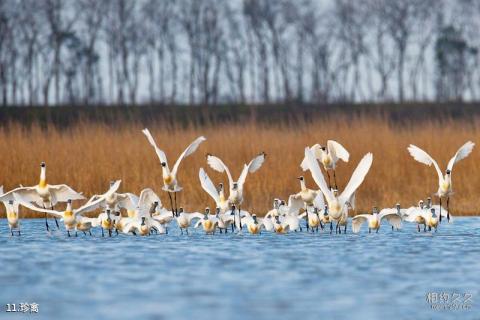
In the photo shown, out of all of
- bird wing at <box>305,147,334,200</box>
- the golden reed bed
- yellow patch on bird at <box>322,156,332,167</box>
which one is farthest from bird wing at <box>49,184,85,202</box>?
the golden reed bed

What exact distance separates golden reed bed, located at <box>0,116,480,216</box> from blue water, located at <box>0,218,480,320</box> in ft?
10.0

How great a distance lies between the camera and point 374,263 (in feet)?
35.8

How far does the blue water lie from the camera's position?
8484 mm

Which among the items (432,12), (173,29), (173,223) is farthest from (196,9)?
(173,223)

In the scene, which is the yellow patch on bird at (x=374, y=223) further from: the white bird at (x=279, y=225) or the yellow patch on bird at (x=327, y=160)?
the yellow patch on bird at (x=327, y=160)

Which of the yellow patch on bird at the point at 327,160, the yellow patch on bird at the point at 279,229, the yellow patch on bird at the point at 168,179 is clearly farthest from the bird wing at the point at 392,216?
the yellow patch on bird at the point at 168,179

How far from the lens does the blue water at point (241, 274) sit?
27.8 ft

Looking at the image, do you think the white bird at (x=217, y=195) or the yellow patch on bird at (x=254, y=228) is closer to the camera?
the yellow patch on bird at (x=254, y=228)

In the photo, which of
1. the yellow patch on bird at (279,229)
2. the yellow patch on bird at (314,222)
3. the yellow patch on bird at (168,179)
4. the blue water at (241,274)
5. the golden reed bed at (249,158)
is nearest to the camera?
the blue water at (241,274)

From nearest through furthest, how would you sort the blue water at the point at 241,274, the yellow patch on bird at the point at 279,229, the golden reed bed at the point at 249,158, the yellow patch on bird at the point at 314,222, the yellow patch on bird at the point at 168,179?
the blue water at the point at 241,274, the yellow patch on bird at the point at 279,229, the yellow patch on bird at the point at 314,222, the yellow patch on bird at the point at 168,179, the golden reed bed at the point at 249,158

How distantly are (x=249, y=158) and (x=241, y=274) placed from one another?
7776mm

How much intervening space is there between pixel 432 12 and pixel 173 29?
10.8 meters

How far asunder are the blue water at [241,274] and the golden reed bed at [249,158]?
306 cm

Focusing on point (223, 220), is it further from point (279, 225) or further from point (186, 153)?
point (186, 153)
